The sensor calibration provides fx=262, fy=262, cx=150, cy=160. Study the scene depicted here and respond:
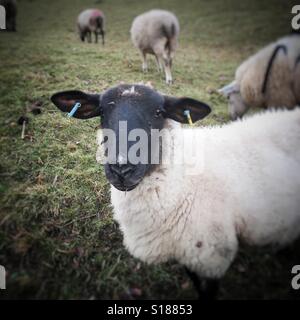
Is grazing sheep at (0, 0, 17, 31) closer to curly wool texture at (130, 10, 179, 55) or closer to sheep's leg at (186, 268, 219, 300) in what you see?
curly wool texture at (130, 10, 179, 55)

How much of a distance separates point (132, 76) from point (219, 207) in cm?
541

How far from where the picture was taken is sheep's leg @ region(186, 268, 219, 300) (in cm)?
234

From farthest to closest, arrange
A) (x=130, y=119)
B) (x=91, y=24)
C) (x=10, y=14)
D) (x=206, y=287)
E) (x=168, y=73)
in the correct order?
(x=91, y=24), (x=10, y=14), (x=168, y=73), (x=206, y=287), (x=130, y=119)

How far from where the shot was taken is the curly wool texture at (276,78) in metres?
4.73

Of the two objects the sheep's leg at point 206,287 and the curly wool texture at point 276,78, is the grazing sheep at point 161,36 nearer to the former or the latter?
the curly wool texture at point 276,78

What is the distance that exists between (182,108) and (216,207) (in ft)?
2.98

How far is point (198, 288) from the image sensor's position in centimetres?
248

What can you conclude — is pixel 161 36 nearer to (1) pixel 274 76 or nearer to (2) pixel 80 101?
(1) pixel 274 76

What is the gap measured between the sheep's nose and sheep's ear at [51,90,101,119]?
68 cm

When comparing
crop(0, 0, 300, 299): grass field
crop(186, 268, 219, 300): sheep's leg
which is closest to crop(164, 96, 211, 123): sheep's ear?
crop(186, 268, 219, 300): sheep's leg

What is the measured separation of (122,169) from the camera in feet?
6.39

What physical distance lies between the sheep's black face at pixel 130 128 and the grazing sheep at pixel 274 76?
365 cm

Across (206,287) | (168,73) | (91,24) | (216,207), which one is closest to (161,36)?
(168,73)
